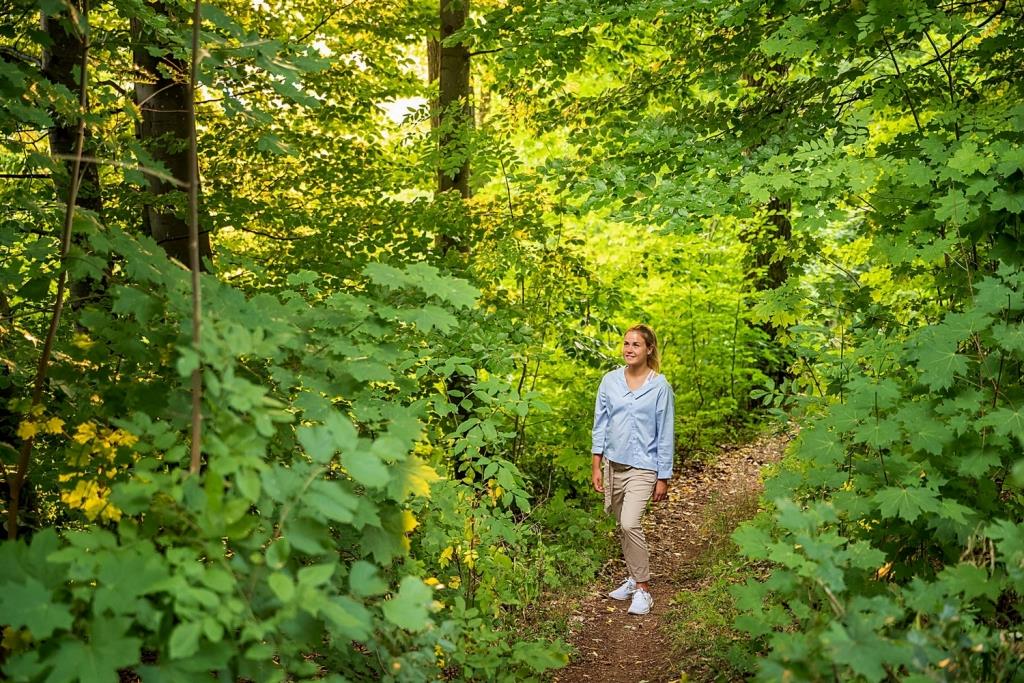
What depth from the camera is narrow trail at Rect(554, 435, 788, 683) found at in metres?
4.84

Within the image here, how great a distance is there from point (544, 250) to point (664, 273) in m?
4.50

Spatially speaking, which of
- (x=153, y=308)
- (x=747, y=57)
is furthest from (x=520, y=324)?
(x=153, y=308)

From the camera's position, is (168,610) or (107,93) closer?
(168,610)

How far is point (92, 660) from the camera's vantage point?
1.86 m

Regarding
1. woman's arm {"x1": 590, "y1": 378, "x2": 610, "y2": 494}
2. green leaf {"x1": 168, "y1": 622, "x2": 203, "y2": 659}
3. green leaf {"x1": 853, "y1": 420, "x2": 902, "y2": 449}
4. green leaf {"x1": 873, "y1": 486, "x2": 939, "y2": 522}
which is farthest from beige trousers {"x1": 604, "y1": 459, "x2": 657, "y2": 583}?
green leaf {"x1": 168, "y1": 622, "x2": 203, "y2": 659}

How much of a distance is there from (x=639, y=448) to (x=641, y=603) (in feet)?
3.88

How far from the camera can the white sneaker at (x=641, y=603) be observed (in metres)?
5.75

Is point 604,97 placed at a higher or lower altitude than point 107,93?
higher

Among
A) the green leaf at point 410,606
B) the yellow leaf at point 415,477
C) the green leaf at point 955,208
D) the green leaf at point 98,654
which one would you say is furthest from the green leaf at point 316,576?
the green leaf at point 955,208

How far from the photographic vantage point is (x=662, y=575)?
22.4ft

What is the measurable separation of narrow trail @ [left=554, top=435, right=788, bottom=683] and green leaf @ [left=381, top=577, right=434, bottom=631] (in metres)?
2.93

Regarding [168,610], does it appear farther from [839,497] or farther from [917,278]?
[917,278]

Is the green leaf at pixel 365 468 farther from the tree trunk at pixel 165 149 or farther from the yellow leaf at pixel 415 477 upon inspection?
the tree trunk at pixel 165 149

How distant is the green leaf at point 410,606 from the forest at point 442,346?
12 mm
